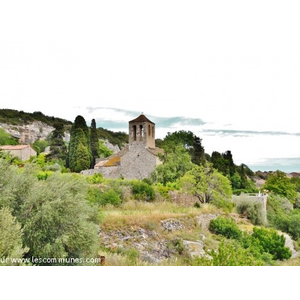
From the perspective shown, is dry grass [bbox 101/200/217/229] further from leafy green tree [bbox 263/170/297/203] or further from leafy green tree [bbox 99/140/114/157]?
leafy green tree [bbox 263/170/297/203]

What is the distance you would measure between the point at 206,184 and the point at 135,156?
2.11 m

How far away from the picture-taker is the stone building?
4.79m

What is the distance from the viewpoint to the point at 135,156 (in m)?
5.24

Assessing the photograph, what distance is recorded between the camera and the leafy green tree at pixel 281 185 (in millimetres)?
4936

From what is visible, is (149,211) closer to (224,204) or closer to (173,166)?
(173,166)

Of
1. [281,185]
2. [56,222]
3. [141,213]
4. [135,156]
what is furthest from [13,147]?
[281,185]

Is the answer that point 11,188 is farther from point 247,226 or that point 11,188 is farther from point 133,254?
point 247,226

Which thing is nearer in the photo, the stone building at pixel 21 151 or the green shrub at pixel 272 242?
the stone building at pixel 21 151

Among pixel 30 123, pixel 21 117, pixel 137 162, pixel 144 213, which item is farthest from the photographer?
pixel 144 213

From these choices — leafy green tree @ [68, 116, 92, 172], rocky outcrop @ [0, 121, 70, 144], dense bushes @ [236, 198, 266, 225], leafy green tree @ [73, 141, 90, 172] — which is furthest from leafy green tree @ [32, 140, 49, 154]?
dense bushes @ [236, 198, 266, 225]

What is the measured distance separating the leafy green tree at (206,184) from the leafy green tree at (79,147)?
2327 millimetres

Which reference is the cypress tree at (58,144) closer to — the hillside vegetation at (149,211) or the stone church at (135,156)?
the hillside vegetation at (149,211)

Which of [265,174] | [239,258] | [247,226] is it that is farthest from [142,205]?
[239,258]

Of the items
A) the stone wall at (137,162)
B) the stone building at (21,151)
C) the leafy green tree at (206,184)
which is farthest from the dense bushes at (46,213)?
the leafy green tree at (206,184)
